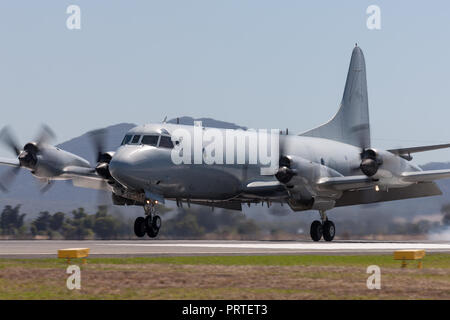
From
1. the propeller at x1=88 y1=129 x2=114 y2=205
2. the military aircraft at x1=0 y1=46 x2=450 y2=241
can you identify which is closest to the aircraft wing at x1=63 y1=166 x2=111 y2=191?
the military aircraft at x1=0 y1=46 x2=450 y2=241

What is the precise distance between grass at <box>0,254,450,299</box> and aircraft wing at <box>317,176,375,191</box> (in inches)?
586

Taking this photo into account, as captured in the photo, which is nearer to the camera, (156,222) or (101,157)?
(156,222)

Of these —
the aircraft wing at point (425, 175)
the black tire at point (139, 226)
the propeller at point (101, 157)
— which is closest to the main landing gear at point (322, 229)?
the aircraft wing at point (425, 175)

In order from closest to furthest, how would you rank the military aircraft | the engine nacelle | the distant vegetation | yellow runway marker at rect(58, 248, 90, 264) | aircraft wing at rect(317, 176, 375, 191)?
1. yellow runway marker at rect(58, 248, 90, 264)
2. the military aircraft
3. the engine nacelle
4. aircraft wing at rect(317, 176, 375, 191)
5. the distant vegetation

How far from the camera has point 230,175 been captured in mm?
42781

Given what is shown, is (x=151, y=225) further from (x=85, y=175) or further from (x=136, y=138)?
(x=85, y=175)

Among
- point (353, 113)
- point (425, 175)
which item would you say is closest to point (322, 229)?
point (425, 175)

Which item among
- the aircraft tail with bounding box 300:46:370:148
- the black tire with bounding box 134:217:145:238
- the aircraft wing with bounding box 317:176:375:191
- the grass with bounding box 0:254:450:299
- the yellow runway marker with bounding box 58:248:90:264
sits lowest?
the grass with bounding box 0:254:450:299

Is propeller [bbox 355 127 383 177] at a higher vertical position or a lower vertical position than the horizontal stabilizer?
lower

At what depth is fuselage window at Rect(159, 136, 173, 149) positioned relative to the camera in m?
38.8

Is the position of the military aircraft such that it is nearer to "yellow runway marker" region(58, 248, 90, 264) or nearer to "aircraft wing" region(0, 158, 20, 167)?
"aircraft wing" region(0, 158, 20, 167)

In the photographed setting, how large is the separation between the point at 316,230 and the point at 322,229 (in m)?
0.36
